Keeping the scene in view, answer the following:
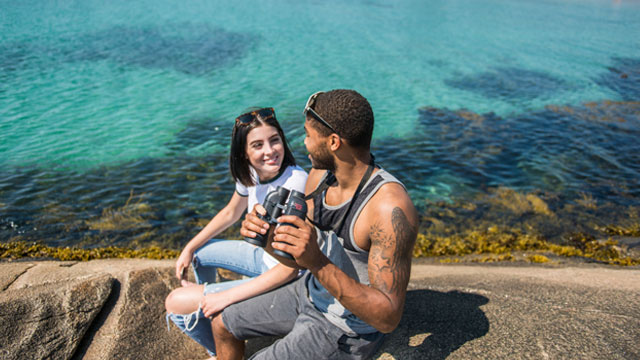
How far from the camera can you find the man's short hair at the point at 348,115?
2.76m

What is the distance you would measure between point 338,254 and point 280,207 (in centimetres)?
70

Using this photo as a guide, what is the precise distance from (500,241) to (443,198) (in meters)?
1.93

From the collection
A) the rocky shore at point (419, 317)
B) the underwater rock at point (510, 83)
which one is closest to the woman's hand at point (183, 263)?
the rocky shore at point (419, 317)

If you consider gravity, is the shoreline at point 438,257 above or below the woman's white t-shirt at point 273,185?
below

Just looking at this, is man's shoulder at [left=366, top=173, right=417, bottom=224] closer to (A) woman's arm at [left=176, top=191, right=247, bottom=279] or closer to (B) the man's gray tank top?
(B) the man's gray tank top

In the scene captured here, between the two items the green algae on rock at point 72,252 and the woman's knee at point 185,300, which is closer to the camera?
the woman's knee at point 185,300

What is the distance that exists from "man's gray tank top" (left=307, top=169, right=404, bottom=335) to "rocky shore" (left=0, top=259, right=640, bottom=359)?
74 cm

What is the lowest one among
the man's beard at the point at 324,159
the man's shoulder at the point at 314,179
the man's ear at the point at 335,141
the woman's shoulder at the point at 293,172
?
the woman's shoulder at the point at 293,172

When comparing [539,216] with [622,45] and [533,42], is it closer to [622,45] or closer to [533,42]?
[533,42]

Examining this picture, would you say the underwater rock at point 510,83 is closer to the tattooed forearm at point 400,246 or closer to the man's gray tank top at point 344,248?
the man's gray tank top at point 344,248

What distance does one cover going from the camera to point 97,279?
14.3ft

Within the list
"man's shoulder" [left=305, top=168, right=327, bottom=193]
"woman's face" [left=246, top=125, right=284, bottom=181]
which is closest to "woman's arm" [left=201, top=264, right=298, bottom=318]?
"man's shoulder" [left=305, top=168, right=327, bottom=193]

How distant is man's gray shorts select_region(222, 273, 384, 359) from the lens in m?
2.97

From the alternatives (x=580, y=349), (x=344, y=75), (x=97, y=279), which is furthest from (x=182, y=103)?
(x=580, y=349)
